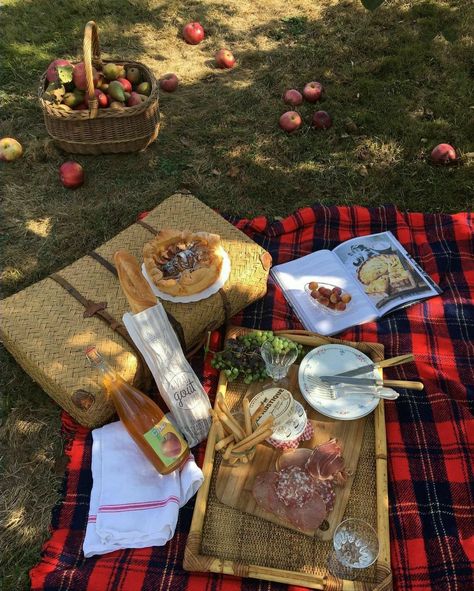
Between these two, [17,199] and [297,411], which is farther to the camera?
[17,199]

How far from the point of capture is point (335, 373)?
98.3 inches

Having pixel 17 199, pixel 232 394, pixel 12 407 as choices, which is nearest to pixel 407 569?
pixel 232 394

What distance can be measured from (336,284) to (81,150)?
2.48 metres

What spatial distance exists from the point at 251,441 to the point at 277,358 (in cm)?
49

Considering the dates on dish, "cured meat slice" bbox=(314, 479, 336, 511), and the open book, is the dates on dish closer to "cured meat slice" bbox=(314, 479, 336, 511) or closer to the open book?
the open book

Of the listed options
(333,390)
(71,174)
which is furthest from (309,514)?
(71,174)

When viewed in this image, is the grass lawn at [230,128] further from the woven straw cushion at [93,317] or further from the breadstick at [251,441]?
the breadstick at [251,441]

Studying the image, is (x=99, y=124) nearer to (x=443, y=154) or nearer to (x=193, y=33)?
(x=193, y=33)

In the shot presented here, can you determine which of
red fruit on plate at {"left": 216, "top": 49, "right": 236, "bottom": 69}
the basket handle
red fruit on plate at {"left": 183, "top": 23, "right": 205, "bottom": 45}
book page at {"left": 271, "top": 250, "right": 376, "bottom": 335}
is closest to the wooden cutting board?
book page at {"left": 271, "top": 250, "right": 376, "bottom": 335}

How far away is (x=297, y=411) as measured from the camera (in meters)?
2.30

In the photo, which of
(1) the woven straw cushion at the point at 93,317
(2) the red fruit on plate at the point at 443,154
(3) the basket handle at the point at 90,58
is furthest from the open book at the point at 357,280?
(3) the basket handle at the point at 90,58

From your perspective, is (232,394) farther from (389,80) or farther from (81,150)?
(389,80)

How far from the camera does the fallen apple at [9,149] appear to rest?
3990 mm

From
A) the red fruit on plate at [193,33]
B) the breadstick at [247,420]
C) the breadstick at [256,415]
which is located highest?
the red fruit on plate at [193,33]
